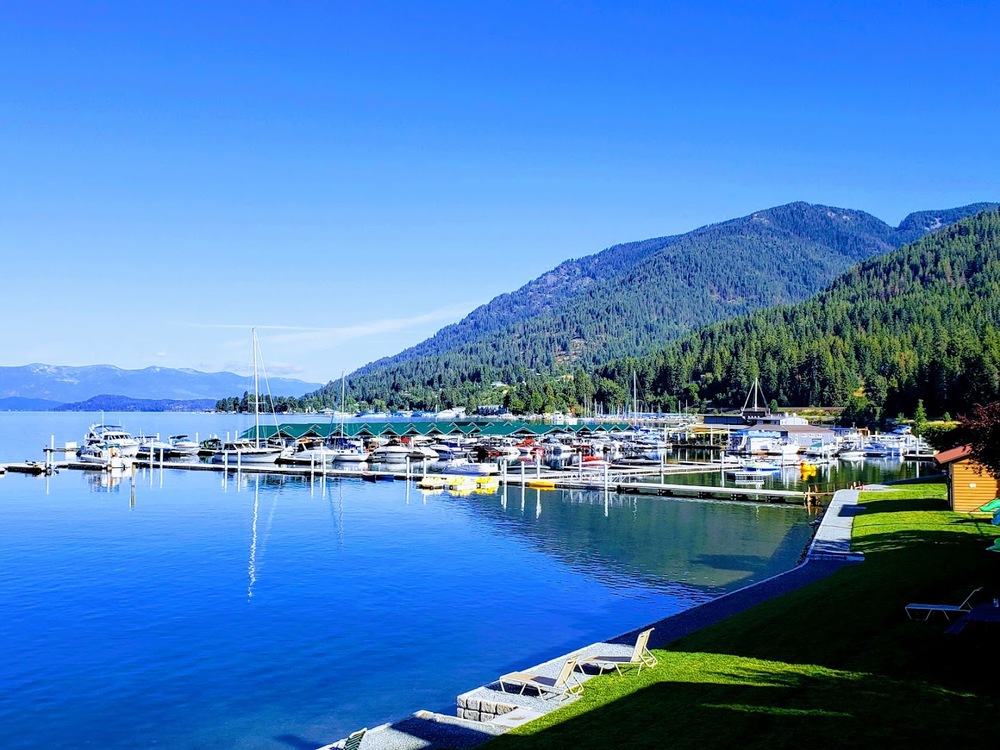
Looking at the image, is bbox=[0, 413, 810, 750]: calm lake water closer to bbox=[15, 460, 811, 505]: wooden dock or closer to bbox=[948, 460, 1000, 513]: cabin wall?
bbox=[15, 460, 811, 505]: wooden dock

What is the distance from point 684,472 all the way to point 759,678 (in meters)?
73.1

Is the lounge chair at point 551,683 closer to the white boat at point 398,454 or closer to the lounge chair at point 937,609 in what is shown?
the lounge chair at point 937,609

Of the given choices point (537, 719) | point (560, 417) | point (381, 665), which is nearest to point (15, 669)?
point (381, 665)

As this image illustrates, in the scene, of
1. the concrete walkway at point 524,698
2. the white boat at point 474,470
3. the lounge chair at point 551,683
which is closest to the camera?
the concrete walkway at point 524,698

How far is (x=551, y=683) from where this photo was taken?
1755cm

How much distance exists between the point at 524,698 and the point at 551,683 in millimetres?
1228

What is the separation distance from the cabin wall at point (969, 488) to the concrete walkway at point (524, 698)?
11.8 m

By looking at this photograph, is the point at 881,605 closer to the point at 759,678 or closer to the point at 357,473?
the point at 759,678

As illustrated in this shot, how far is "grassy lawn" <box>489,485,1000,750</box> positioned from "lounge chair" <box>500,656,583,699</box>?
0.42 metres

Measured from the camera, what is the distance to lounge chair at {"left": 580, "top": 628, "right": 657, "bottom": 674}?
18219mm

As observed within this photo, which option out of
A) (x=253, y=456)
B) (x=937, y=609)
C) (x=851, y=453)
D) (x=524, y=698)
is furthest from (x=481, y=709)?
(x=851, y=453)

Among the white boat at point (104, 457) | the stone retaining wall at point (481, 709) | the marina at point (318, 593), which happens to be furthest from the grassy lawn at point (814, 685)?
the white boat at point (104, 457)

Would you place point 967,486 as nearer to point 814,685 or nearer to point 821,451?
point 814,685

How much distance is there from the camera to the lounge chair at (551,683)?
16.8 metres
